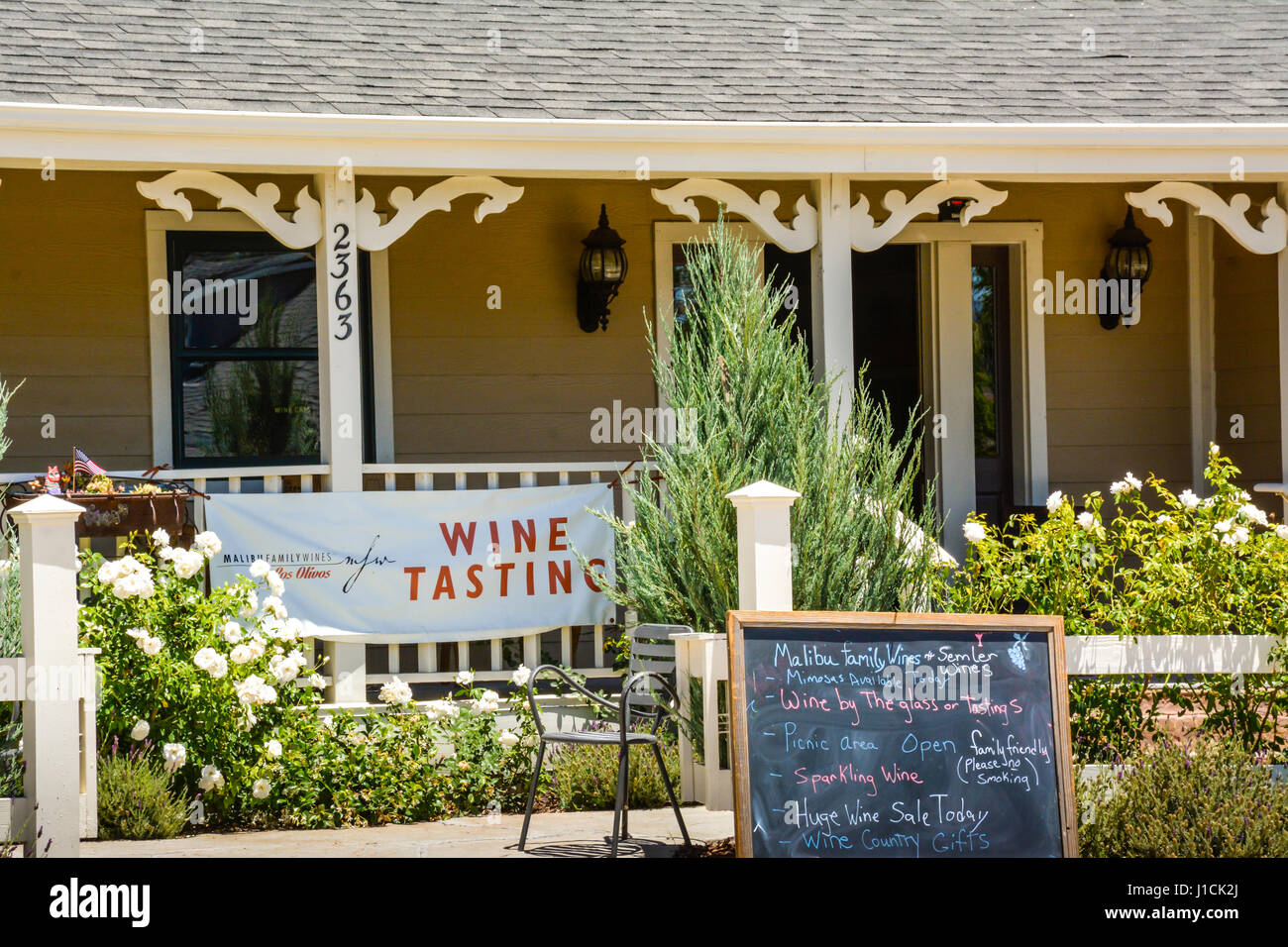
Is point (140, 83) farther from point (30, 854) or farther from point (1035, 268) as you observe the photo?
point (1035, 268)

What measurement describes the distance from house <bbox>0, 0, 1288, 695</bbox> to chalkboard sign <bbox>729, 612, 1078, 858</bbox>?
9.17ft

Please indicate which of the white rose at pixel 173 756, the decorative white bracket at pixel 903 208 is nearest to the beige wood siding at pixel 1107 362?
the decorative white bracket at pixel 903 208

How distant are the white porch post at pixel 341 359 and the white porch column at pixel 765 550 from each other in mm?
2545

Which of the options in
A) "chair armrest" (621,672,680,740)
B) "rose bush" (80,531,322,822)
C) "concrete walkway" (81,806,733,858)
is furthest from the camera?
"rose bush" (80,531,322,822)

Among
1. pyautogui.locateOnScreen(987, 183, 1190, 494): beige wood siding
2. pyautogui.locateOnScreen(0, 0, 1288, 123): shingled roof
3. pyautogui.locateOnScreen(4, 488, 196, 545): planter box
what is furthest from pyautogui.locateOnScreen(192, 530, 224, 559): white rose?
pyautogui.locateOnScreen(987, 183, 1190, 494): beige wood siding

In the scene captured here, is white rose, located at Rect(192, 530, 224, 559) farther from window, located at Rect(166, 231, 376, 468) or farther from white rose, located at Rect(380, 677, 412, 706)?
window, located at Rect(166, 231, 376, 468)

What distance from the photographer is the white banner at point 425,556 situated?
6695 millimetres

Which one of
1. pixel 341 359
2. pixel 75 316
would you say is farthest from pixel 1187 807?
pixel 75 316

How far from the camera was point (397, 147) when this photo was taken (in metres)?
6.78

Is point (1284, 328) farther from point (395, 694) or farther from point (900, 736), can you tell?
point (395, 694)

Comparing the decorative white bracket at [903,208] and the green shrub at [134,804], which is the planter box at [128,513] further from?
the decorative white bracket at [903,208]

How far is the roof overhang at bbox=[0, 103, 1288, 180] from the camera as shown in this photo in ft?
21.4
